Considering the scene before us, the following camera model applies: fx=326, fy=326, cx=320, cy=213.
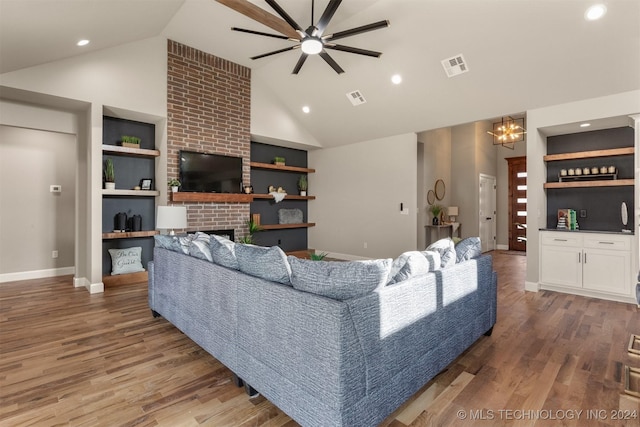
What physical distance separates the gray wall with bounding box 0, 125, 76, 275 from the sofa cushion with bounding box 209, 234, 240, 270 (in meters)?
4.40

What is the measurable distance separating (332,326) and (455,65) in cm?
428

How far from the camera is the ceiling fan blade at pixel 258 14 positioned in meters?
2.92

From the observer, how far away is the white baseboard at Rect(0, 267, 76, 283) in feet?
15.9

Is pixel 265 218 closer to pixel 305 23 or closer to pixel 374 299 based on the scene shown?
pixel 305 23

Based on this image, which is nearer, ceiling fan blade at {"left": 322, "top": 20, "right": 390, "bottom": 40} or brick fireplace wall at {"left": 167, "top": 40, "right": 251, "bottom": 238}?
ceiling fan blade at {"left": 322, "top": 20, "right": 390, "bottom": 40}

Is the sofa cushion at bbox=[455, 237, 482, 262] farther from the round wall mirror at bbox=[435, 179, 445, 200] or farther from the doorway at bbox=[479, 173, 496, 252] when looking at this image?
the doorway at bbox=[479, 173, 496, 252]

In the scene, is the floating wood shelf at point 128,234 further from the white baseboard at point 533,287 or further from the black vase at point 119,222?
the white baseboard at point 533,287

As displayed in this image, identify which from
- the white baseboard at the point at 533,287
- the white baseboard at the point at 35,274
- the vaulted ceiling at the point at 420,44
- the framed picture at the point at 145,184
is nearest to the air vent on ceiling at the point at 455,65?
the vaulted ceiling at the point at 420,44

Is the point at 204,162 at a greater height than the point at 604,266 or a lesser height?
greater

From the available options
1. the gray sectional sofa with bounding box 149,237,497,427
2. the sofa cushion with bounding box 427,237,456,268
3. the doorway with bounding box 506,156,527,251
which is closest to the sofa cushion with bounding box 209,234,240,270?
the gray sectional sofa with bounding box 149,237,497,427

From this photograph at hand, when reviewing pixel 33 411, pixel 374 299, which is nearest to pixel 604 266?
pixel 374 299

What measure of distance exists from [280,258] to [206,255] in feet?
3.36

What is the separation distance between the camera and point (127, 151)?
4816 millimetres

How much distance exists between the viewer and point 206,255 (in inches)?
101
